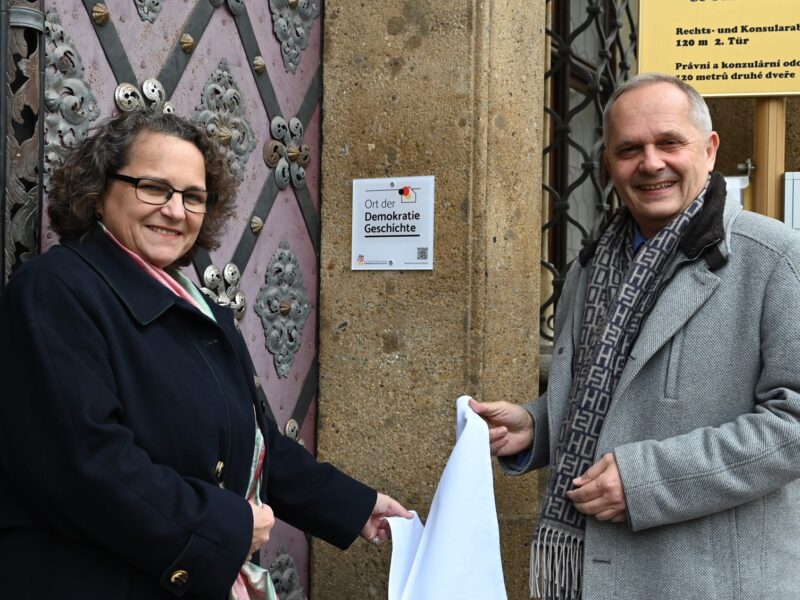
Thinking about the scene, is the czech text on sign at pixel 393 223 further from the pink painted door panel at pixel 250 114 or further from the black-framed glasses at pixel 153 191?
the black-framed glasses at pixel 153 191

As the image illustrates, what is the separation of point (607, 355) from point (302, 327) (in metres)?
1.49

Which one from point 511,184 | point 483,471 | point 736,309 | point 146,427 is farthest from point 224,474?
point 511,184

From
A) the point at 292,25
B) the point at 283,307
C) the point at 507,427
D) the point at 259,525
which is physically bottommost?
the point at 259,525

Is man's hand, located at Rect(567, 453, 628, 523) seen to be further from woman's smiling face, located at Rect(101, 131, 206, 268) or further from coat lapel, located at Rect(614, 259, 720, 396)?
woman's smiling face, located at Rect(101, 131, 206, 268)

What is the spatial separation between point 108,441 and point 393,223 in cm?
178

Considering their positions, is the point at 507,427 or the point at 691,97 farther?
the point at 507,427

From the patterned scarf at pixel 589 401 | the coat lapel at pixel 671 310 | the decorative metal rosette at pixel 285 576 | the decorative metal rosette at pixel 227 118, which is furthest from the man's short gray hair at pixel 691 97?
the decorative metal rosette at pixel 285 576

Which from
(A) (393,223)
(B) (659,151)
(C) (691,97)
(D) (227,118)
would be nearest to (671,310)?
(B) (659,151)

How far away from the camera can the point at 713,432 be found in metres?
2.21

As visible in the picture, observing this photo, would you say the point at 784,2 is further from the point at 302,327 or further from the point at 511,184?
the point at 302,327

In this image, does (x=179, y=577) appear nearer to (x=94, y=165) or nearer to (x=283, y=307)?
(x=94, y=165)

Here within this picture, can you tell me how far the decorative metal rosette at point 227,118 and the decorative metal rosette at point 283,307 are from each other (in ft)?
1.19

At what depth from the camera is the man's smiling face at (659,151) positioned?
2.40 metres

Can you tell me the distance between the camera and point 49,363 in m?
1.92
